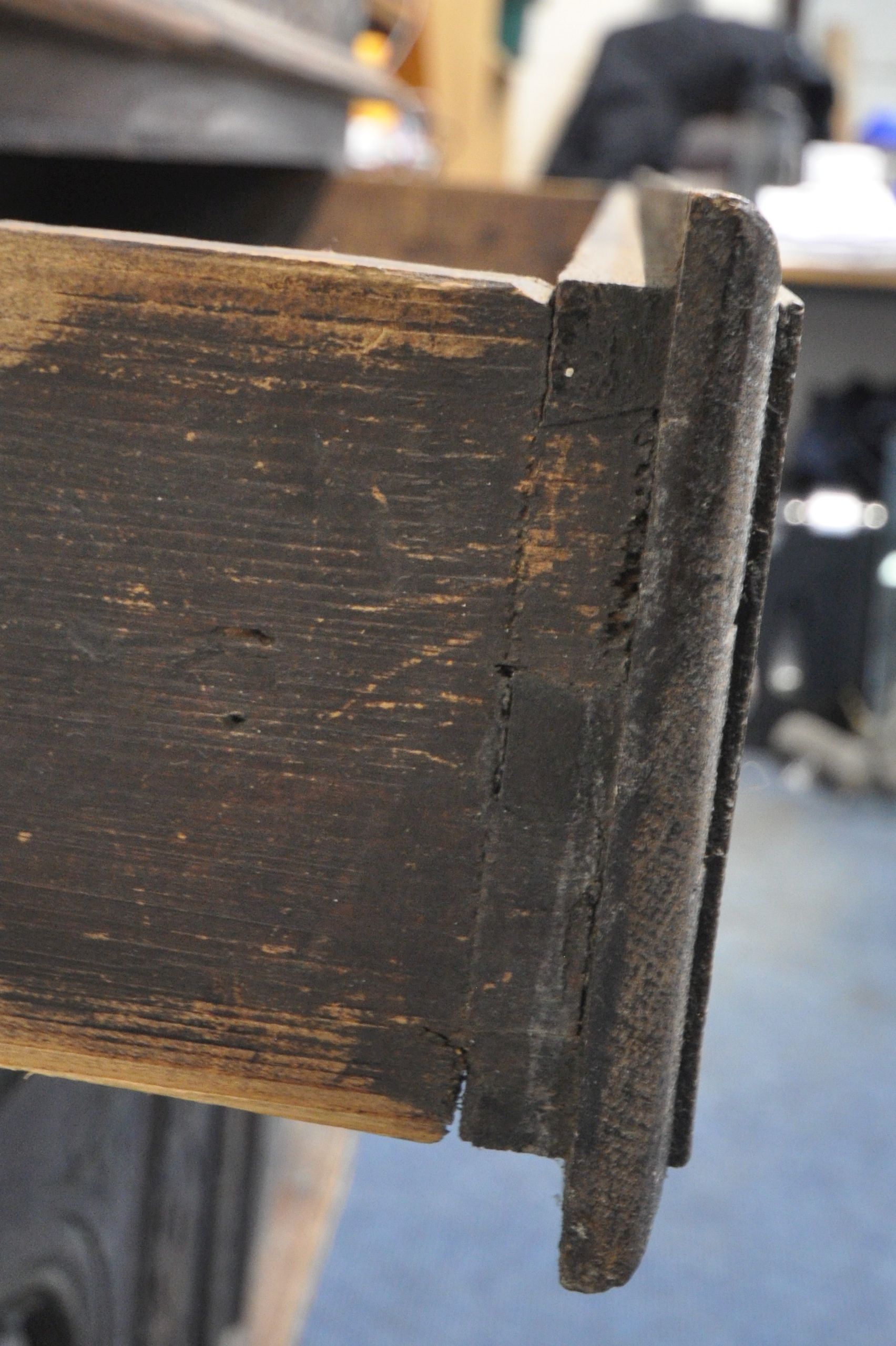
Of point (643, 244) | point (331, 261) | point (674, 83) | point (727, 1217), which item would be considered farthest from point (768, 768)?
point (331, 261)

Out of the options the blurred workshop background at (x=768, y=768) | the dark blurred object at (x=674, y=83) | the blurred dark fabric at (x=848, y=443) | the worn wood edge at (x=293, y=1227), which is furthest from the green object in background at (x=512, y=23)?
the worn wood edge at (x=293, y=1227)

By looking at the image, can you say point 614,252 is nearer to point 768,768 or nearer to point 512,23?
point 768,768

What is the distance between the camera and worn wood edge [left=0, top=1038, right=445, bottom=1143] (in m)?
0.34

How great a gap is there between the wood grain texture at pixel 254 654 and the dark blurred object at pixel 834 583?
8.44 feet

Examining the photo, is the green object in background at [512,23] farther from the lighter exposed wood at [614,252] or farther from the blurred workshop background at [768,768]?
the lighter exposed wood at [614,252]

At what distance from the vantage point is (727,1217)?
1.47 m

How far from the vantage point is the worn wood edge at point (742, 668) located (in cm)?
30

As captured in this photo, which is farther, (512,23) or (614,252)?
(512,23)

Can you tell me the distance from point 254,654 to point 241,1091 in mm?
121

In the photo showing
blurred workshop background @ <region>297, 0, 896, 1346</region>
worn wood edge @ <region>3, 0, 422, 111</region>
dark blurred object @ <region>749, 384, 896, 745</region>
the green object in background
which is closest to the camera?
worn wood edge @ <region>3, 0, 422, 111</region>

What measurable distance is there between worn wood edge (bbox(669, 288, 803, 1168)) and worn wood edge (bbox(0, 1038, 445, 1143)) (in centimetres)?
7

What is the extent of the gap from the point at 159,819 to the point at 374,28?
2512 millimetres

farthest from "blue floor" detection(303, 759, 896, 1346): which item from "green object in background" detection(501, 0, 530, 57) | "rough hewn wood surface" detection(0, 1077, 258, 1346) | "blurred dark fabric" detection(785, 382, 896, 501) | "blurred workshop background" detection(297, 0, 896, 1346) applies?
"green object in background" detection(501, 0, 530, 57)

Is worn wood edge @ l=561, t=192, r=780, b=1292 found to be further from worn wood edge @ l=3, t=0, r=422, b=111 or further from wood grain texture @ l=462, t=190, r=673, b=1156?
worn wood edge @ l=3, t=0, r=422, b=111
